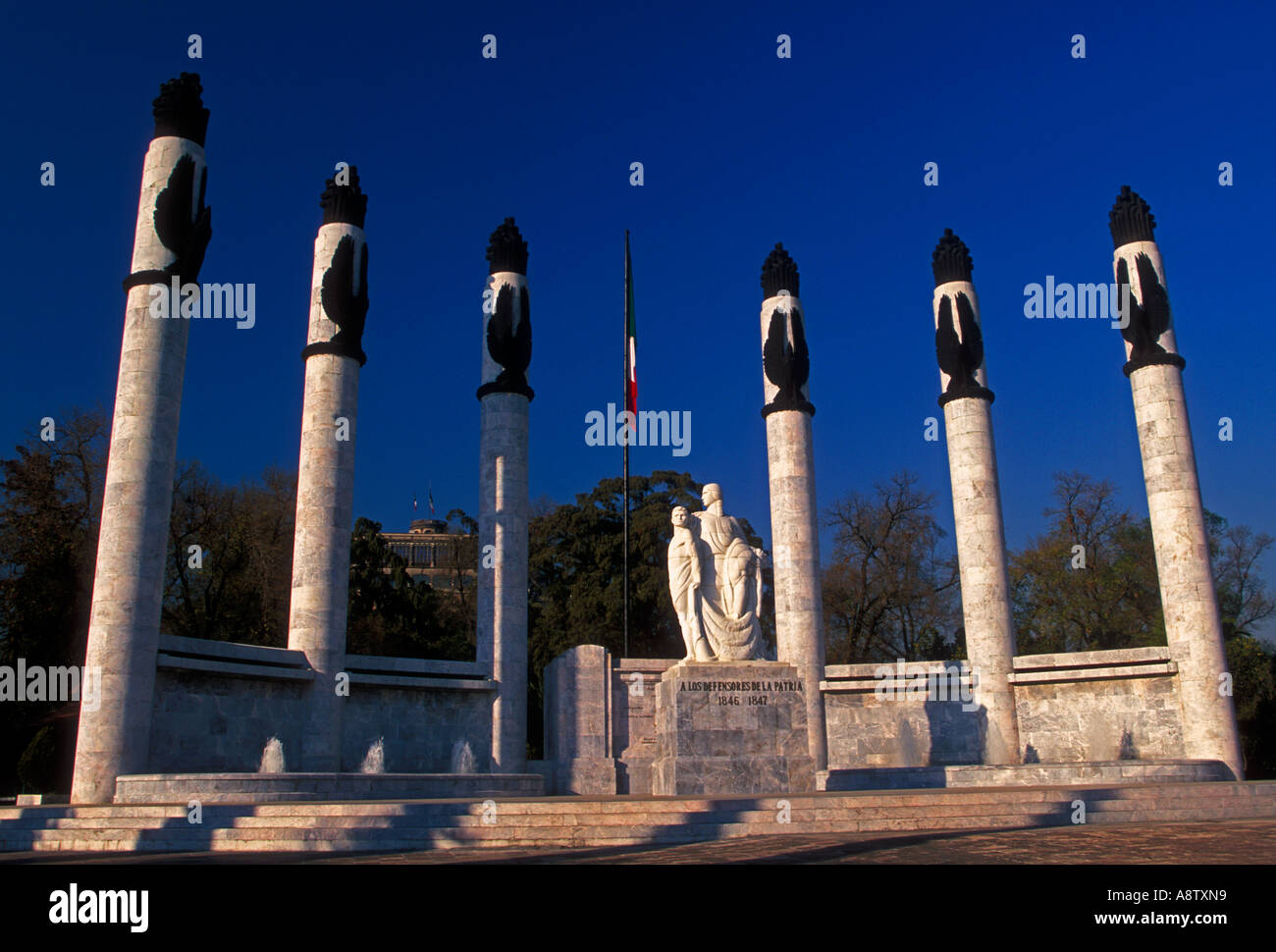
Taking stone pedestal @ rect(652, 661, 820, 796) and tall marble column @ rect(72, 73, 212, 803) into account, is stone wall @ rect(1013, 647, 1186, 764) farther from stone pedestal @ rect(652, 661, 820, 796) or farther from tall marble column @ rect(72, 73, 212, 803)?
tall marble column @ rect(72, 73, 212, 803)

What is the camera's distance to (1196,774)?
20.4 metres

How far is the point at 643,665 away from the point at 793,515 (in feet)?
17.2

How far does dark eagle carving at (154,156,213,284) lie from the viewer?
65.4 ft

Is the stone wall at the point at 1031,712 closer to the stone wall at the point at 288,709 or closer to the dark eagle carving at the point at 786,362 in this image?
the dark eagle carving at the point at 786,362

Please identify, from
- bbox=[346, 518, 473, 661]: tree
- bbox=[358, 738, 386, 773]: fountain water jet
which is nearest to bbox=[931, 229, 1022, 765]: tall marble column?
bbox=[358, 738, 386, 773]: fountain water jet

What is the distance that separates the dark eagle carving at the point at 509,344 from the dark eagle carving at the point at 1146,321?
14997 millimetres

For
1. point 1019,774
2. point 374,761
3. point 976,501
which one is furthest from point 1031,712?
point 374,761

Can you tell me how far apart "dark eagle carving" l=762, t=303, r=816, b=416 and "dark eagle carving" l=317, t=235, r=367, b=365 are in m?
10.1

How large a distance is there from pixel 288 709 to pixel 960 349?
60.2 feet

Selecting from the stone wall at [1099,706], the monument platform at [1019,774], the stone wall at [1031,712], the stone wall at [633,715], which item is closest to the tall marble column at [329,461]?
the stone wall at [633,715]

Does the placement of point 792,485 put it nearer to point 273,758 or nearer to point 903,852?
point 273,758
